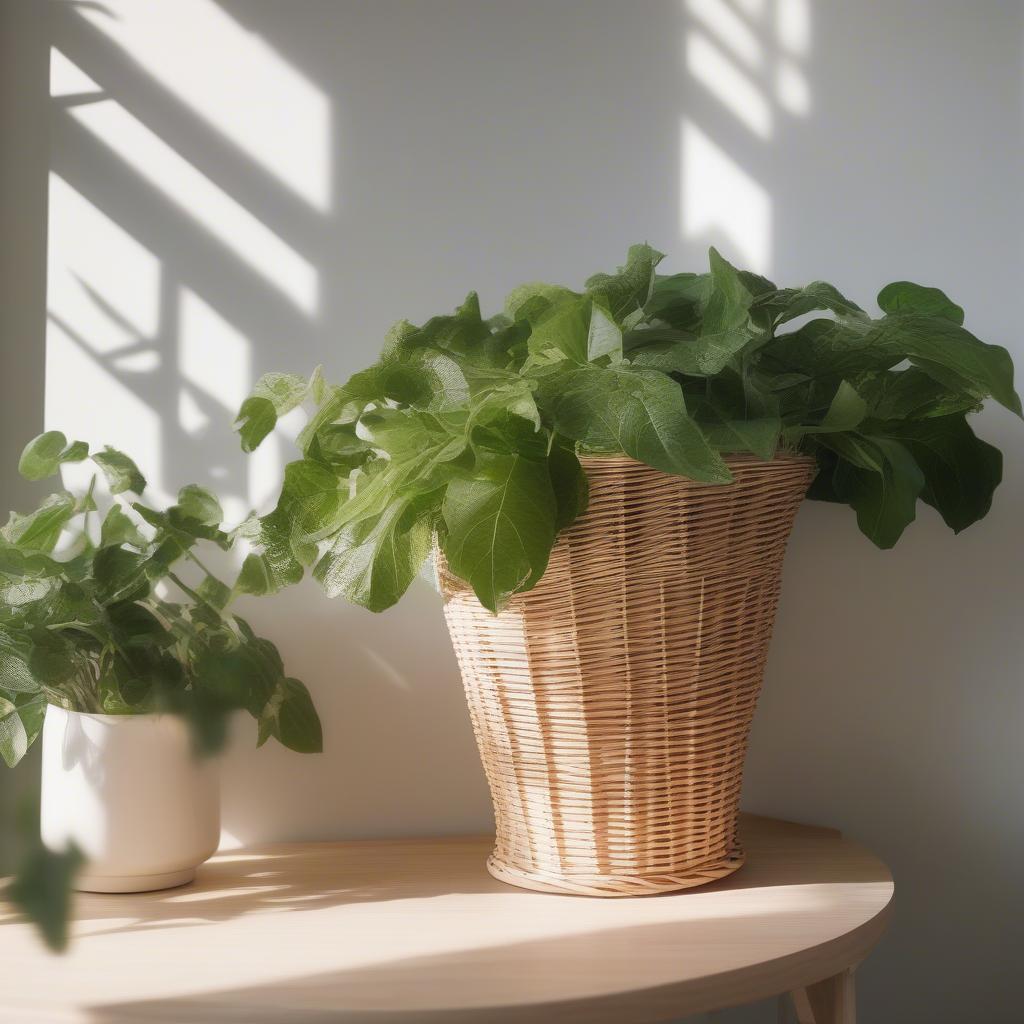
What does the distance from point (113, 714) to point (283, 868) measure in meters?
0.23

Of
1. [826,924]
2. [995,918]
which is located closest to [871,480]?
[826,924]

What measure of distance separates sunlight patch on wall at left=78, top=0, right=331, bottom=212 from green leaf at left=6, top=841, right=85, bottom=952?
689 millimetres

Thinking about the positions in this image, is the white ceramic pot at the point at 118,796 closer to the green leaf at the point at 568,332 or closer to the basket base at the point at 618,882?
the basket base at the point at 618,882

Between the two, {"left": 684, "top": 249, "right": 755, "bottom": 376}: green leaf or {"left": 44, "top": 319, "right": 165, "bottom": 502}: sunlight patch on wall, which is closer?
{"left": 684, "top": 249, "right": 755, "bottom": 376}: green leaf

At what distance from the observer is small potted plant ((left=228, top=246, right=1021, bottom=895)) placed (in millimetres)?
701

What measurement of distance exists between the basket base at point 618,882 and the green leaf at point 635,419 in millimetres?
344

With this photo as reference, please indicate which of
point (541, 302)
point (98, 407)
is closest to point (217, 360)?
point (98, 407)

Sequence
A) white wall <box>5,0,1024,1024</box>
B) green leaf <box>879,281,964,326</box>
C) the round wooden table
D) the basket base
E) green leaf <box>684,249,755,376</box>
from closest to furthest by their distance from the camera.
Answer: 1. the round wooden table
2. green leaf <box>684,249,755,376</box>
3. the basket base
4. green leaf <box>879,281,964,326</box>
5. white wall <box>5,0,1024,1024</box>

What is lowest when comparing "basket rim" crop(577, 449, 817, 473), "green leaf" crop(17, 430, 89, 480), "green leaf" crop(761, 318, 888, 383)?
"basket rim" crop(577, 449, 817, 473)

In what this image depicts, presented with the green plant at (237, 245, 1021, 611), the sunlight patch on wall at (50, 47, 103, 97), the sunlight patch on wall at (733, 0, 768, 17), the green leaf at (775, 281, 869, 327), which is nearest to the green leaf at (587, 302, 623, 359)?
the green plant at (237, 245, 1021, 611)

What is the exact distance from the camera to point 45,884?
0.84m

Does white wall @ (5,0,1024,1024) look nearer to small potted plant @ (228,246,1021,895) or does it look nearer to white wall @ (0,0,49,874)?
white wall @ (0,0,49,874)

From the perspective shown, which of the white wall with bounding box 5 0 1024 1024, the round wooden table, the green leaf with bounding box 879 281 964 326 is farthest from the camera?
the white wall with bounding box 5 0 1024 1024

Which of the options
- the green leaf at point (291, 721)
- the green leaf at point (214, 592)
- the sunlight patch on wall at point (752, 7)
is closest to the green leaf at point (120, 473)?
the green leaf at point (214, 592)
